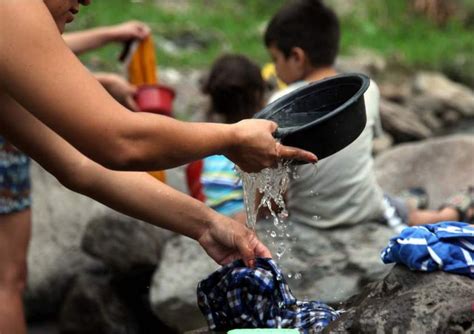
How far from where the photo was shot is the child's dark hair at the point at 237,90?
5.34 metres

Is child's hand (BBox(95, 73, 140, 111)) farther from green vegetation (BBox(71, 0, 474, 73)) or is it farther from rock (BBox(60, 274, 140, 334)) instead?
green vegetation (BBox(71, 0, 474, 73))

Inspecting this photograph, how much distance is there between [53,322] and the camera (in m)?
5.96

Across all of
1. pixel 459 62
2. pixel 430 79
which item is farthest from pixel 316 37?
pixel 459 62

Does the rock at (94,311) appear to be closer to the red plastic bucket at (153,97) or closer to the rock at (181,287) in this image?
the rock at (181,287)

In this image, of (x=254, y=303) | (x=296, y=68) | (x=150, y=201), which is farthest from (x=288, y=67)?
(x=254, y=303)

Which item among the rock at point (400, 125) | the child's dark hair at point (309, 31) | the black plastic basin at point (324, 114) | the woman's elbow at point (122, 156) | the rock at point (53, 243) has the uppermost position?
the woman's elbow at point (122, 156)

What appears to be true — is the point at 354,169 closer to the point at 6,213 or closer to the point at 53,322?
the point at 6,213

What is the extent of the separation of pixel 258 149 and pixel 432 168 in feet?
12.9

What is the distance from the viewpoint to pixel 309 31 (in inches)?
197

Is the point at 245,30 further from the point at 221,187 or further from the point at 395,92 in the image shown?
the point at 221,187

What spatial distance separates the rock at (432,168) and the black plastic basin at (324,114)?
3231mm

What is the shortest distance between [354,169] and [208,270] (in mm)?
876

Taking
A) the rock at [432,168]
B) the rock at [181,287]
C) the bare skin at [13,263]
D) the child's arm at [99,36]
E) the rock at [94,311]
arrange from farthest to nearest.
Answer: the rock at [432,168] < the rock at [94,311] < the child's arm at [99,36] < the rock at [181,287] < the bare skin at [13,263]

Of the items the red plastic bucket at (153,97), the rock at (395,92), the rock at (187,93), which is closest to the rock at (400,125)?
the rock at (395,92)
